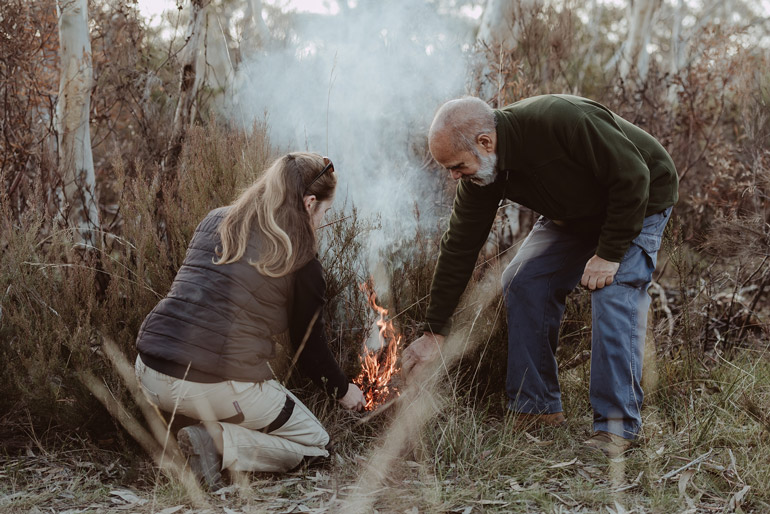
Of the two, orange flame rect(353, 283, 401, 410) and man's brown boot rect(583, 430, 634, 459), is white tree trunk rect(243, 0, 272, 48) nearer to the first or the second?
orange flame rect(353, 283, 401, 410)

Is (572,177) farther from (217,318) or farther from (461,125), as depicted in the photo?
(217,318)

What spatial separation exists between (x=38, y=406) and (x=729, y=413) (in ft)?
11.1

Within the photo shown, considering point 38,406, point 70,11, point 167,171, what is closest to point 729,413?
point 38,406

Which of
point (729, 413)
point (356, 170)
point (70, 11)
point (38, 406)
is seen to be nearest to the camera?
point (38, 406)

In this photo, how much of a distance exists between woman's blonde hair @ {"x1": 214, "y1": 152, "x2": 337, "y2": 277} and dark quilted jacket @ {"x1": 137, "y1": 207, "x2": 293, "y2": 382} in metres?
0.05

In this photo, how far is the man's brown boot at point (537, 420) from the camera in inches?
133

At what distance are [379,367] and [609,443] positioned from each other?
3.89ft

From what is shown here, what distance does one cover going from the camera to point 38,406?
3109 millimetres

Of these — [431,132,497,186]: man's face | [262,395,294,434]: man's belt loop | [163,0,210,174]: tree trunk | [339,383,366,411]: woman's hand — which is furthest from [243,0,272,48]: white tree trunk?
[262,395,294,434]: man's belt loop

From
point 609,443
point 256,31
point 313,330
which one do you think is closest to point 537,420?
point 609,443

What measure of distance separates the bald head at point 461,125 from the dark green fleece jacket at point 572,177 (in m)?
0.09

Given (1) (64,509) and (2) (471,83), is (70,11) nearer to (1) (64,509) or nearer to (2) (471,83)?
(2) (471,83)

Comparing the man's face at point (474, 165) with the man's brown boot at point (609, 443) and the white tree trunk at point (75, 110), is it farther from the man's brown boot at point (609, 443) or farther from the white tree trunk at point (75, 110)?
the white tree trunk at point (75, 110)

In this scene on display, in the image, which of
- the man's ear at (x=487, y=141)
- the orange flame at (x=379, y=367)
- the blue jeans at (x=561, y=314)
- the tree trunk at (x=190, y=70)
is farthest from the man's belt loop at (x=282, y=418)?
the tree trunk at (x=190, y=70)
